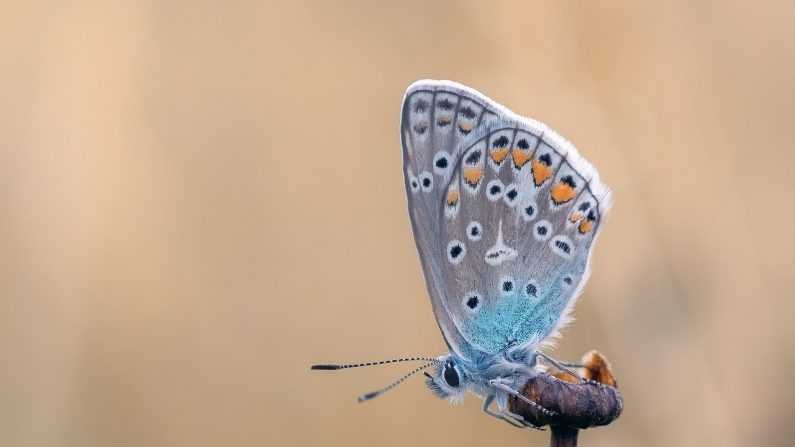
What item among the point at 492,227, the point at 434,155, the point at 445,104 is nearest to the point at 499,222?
the point at 492,227

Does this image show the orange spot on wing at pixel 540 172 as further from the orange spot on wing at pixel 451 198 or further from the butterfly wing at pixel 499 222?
the orange spot on wing at pixel 451 198

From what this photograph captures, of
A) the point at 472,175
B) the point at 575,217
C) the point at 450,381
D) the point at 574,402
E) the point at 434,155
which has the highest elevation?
the point at 434,155

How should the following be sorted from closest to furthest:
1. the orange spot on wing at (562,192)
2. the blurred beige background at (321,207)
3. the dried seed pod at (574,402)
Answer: the dried seed pod at (574,402) < the orange spot on wing at (562,192) < the blurred beige background at (321,207)

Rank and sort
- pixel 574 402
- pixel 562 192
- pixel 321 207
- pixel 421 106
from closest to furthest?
1. pixel 574 402
2. pixel 421 106
3. pixel 562 192
4. pixel 321 207

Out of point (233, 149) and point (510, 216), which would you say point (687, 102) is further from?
point (233, 149)

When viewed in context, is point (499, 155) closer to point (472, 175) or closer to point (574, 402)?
point (472, 175)

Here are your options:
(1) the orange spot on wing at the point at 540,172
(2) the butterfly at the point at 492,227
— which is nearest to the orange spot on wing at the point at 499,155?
(2) the butterfly at the point at 492,227

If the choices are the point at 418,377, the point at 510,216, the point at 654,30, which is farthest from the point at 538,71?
the point at 418,377

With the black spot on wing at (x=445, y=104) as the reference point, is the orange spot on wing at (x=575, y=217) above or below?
below

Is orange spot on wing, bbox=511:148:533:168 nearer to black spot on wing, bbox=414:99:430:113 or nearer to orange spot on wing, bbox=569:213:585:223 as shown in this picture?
orange spot on wing, bbox=569:213:585:223
